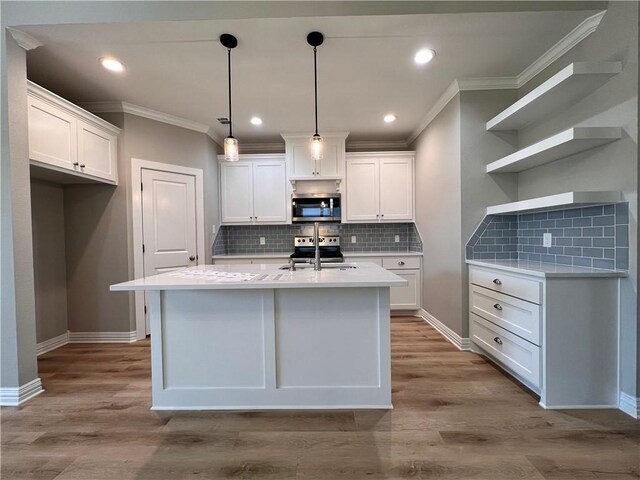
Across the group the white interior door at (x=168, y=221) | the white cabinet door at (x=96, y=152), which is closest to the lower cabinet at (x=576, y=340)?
the white interior door at (x=168, y=221)

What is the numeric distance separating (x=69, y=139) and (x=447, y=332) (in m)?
4.20

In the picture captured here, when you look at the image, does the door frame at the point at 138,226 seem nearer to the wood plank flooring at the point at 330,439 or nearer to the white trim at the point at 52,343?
the white trim at the point at 52,343

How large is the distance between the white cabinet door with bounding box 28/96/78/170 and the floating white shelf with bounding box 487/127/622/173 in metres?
3.81

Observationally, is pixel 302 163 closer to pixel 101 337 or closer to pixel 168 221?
pixel 168 221

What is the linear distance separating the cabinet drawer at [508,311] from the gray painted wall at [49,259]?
4320 mm

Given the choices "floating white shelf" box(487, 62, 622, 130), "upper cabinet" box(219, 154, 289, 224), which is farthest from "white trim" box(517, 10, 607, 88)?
"upper cabinet" box(219, 154, 289, 224)

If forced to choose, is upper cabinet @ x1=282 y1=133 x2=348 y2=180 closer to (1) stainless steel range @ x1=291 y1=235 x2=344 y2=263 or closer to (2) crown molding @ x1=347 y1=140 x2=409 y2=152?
(2) crown molding @ x1=347 y1=140 x2=409 y2=152

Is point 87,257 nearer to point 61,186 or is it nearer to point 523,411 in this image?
point 61,186

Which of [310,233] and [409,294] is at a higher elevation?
[310,233]

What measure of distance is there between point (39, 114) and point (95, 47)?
694 mm

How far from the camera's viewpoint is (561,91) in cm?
215

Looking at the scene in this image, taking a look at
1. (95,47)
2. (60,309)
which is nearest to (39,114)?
(95,47)

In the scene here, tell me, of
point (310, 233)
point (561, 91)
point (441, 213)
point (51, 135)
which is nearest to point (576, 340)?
point (561, 91)

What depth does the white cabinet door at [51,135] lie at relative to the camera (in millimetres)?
2416
